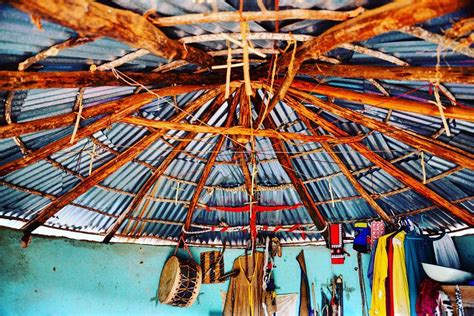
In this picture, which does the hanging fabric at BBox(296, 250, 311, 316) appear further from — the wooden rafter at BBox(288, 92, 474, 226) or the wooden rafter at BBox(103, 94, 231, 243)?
the wooden rafter at BBox(288, 92, 474, 226)

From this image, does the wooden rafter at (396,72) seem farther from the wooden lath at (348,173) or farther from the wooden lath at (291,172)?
the wooden lath at (291,172)

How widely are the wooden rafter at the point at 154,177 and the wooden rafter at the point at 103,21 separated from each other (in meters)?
2.05

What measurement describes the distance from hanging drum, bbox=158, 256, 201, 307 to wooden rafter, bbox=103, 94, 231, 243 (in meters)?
1.25

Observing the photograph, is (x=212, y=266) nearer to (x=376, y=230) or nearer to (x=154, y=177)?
(x=154, y=177)

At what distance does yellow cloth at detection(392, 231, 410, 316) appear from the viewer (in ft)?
17.1

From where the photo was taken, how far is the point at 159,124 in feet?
14.0

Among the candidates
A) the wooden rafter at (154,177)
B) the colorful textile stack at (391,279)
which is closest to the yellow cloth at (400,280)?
the colorful textile stack at (391,279)

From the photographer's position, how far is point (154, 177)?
6.07m

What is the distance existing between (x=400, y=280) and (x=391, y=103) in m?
2.82

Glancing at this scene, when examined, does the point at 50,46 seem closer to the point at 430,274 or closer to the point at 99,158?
the point at 99,158

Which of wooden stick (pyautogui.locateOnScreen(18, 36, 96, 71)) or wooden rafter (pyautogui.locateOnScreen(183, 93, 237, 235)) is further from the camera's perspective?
wooden rafter (pyautogui.locateOnScreen(183, 93, 237, 235))

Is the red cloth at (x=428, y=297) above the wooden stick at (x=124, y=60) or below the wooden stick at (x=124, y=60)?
below

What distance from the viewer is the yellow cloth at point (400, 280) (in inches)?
205

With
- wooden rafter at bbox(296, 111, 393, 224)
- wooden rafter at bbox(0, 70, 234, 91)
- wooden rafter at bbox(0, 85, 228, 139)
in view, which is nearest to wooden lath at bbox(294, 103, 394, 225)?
wooden rafter at bbox(296, 111, 393, 224)
